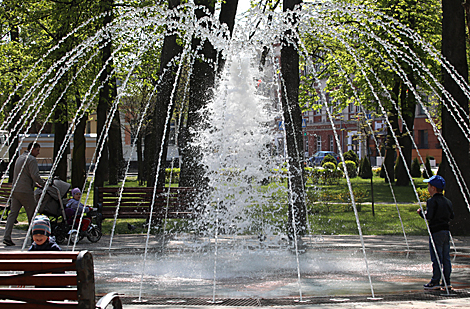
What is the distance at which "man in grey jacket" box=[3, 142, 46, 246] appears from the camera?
9.53 m

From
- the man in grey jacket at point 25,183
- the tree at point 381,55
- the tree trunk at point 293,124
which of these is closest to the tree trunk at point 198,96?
the tree trunk at point 293,124

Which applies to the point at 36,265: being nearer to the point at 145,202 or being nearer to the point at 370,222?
the point at 145,202

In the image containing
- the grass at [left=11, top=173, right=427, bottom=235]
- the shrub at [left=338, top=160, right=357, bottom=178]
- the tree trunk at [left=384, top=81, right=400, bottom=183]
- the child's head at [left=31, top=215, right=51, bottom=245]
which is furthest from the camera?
the shrub at [left=338, top=160, right=357, bottom=178]

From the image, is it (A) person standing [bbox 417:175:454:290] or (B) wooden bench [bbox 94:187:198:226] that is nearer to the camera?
(A) person standing [bbox 417:175:454:290]

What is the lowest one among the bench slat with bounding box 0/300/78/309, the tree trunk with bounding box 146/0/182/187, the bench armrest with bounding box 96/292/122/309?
the bench armrest with bounding box 96/292/122/309

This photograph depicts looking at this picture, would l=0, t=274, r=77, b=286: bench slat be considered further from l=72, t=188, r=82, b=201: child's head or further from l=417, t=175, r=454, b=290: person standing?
l=72, t=188, r=82, b=201: child's head

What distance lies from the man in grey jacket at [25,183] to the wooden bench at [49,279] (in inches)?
260

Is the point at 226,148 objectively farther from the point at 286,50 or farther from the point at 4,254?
the point at 4,254

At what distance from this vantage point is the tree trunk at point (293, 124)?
1039cm

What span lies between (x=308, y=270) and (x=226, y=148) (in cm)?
291

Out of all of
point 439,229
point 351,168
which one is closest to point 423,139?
point 351,168

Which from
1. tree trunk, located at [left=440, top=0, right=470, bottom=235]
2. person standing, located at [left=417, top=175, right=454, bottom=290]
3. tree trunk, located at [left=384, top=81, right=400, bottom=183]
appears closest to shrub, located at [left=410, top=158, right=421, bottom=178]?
tree trunk, located at [left=384, top=81, right=400, bottom=183]

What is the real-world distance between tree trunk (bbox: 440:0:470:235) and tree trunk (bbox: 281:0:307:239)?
3.52m

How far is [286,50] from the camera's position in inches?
425
